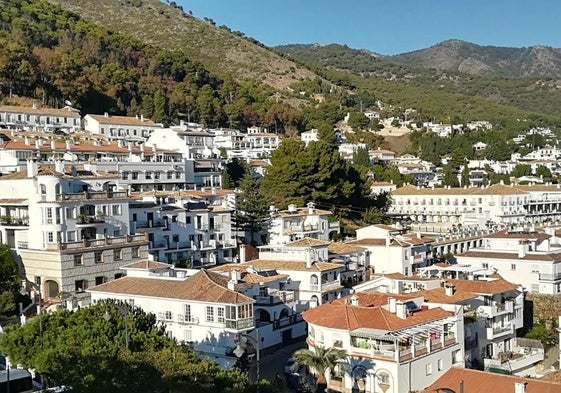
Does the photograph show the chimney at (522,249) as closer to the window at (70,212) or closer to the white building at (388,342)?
the white building at (388,342)

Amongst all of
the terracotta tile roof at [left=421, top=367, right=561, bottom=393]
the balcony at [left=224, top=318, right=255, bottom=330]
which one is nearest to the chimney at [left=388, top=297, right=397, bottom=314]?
the terracotta tile roof at [left=421, top=367, right=561, bottom=393]

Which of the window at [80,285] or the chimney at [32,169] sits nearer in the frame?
the window at [80,285]

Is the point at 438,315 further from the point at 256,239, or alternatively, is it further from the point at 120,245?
the point at 256,239

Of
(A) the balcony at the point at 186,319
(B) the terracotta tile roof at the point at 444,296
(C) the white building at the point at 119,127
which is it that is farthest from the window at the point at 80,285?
(C) the white building at the point at 119,127

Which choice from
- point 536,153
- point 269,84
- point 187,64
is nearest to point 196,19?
point 269,84

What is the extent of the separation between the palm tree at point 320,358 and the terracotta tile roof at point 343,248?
19167mm

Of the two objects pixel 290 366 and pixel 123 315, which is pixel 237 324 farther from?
pixel 123 315

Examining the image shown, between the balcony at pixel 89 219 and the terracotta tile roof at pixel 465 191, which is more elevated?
the balcony at pixel 89 219

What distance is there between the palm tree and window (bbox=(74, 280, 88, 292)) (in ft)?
46.7

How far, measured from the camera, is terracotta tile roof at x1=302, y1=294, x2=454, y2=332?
91.9ft

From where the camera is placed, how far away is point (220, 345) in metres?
30.4

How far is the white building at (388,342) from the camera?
88.3ft

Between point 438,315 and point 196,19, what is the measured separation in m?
151

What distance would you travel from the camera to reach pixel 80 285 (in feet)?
123
